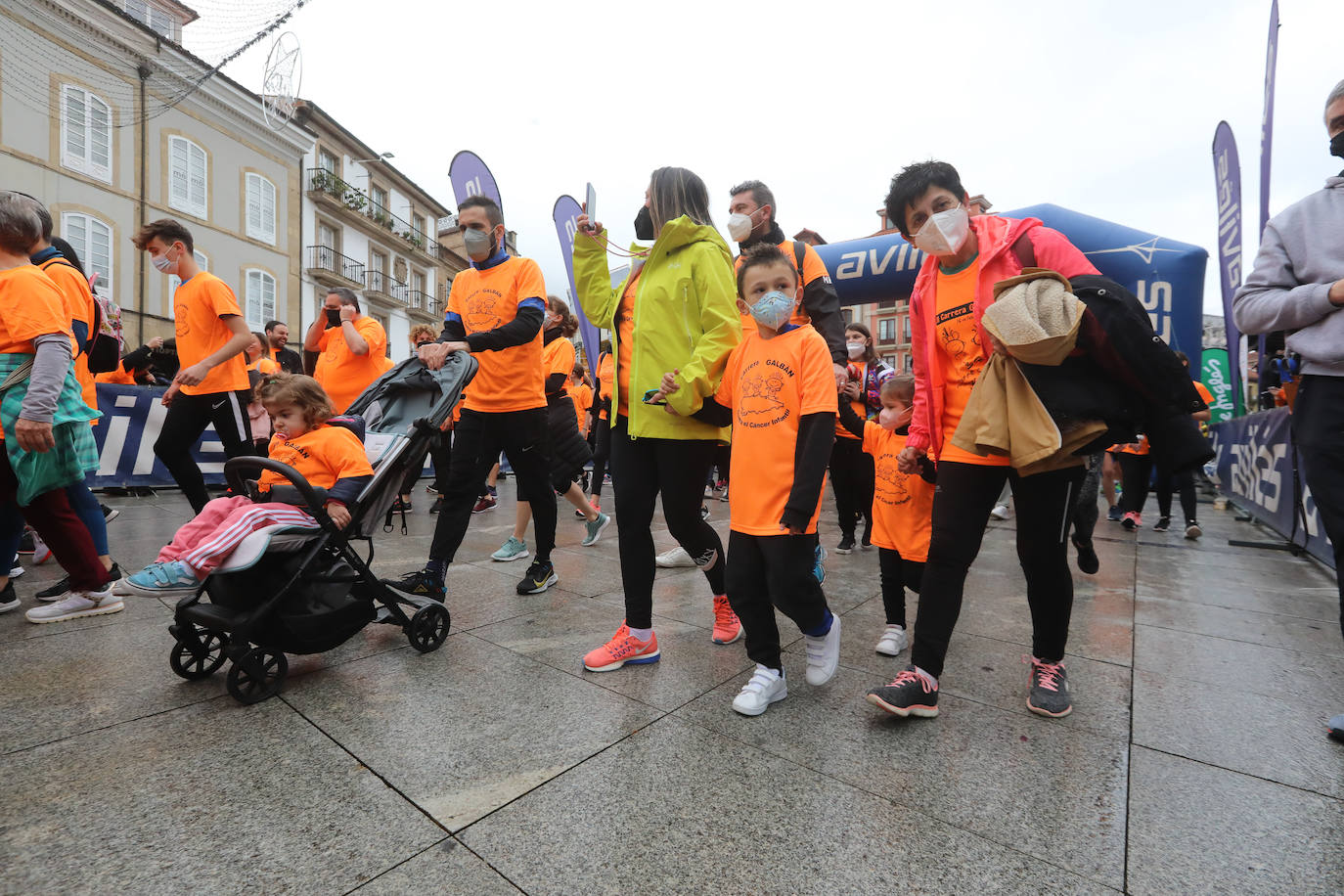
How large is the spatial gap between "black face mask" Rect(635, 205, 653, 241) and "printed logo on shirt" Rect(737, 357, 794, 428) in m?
Result: 0.93

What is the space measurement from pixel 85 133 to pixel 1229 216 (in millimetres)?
24039

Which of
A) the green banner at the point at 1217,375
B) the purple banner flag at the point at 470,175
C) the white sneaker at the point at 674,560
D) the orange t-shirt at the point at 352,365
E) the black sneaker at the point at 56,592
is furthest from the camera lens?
the green banner at the point at 1217,375

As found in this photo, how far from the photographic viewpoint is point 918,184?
91.4 inches

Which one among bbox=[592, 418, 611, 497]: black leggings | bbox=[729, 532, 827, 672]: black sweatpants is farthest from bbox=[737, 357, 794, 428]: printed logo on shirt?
bbox=[592, 418, 611, 497]: black leggings

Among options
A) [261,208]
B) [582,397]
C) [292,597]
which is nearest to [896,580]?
[292,597]

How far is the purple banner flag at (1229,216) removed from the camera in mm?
8078

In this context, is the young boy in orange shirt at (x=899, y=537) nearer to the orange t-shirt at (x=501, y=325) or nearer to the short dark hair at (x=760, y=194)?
the short dark hair at (x=760, y=194)

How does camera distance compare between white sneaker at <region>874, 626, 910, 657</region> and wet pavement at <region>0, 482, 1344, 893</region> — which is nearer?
wet pavement at <region>0, 482, 1344, 893</region>

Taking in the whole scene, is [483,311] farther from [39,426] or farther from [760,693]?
[760,693]

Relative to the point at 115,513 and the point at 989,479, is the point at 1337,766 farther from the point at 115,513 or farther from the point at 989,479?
the point at 115,513

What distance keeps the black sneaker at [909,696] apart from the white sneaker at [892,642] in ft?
2.04

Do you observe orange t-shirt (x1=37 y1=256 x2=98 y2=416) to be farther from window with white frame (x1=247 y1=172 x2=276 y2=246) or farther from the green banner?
window with white frame (x1=247 y1=172 x2=276 y2=246)

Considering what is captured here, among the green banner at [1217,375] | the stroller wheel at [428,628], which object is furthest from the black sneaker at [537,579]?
the green banner at [1217,375]

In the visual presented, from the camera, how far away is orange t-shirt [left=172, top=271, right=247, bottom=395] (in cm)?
374
